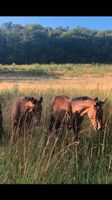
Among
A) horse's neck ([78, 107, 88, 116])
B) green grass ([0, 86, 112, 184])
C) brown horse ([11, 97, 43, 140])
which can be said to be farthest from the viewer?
horse's neck ([78, 107, 88, 116])

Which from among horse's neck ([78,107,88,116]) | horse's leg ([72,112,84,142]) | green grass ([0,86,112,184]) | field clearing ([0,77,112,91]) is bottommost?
green grass ([0,86,112,184])

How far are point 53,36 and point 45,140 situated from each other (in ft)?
3.51

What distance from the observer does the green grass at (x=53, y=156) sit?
4820 mm

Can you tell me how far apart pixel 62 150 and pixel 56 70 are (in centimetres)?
82

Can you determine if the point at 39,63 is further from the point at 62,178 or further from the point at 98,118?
the point at 62,178

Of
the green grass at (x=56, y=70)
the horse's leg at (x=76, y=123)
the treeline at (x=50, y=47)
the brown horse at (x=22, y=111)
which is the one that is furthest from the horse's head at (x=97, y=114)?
the brown horse at (x=22, y=111)

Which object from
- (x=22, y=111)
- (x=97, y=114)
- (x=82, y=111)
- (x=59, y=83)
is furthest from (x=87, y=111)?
(x=22, y=111)

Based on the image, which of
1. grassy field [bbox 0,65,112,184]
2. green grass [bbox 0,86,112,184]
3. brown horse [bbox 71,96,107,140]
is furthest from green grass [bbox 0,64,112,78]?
brown horse [bbox 71,96,107,140]

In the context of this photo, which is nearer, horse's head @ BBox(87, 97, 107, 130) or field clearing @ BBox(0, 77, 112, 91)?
field clearing @ BBox(0, 77, 112, 91)

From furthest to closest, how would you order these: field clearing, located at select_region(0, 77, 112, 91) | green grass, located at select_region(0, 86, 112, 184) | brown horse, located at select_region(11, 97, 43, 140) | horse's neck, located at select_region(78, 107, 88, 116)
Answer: horse's neck, located at select_region(78, 107, 88, 116) → brown horse, located at select_region(11, 97, 43, 140) → field clearing, located at select_region(0, 77, 112, 91) → green grass, located at select_region(0, 86, 112, 184)

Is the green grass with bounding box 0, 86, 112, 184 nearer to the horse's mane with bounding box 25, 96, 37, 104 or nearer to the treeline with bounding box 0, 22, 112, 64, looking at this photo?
the horse's mane with bounding box 25, 96, 37, 104

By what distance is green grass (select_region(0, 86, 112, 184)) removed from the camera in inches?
190

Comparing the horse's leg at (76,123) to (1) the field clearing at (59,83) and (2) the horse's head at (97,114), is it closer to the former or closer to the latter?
(2) the horse's head at (97,114)

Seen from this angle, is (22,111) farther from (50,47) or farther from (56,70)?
(50,47)
